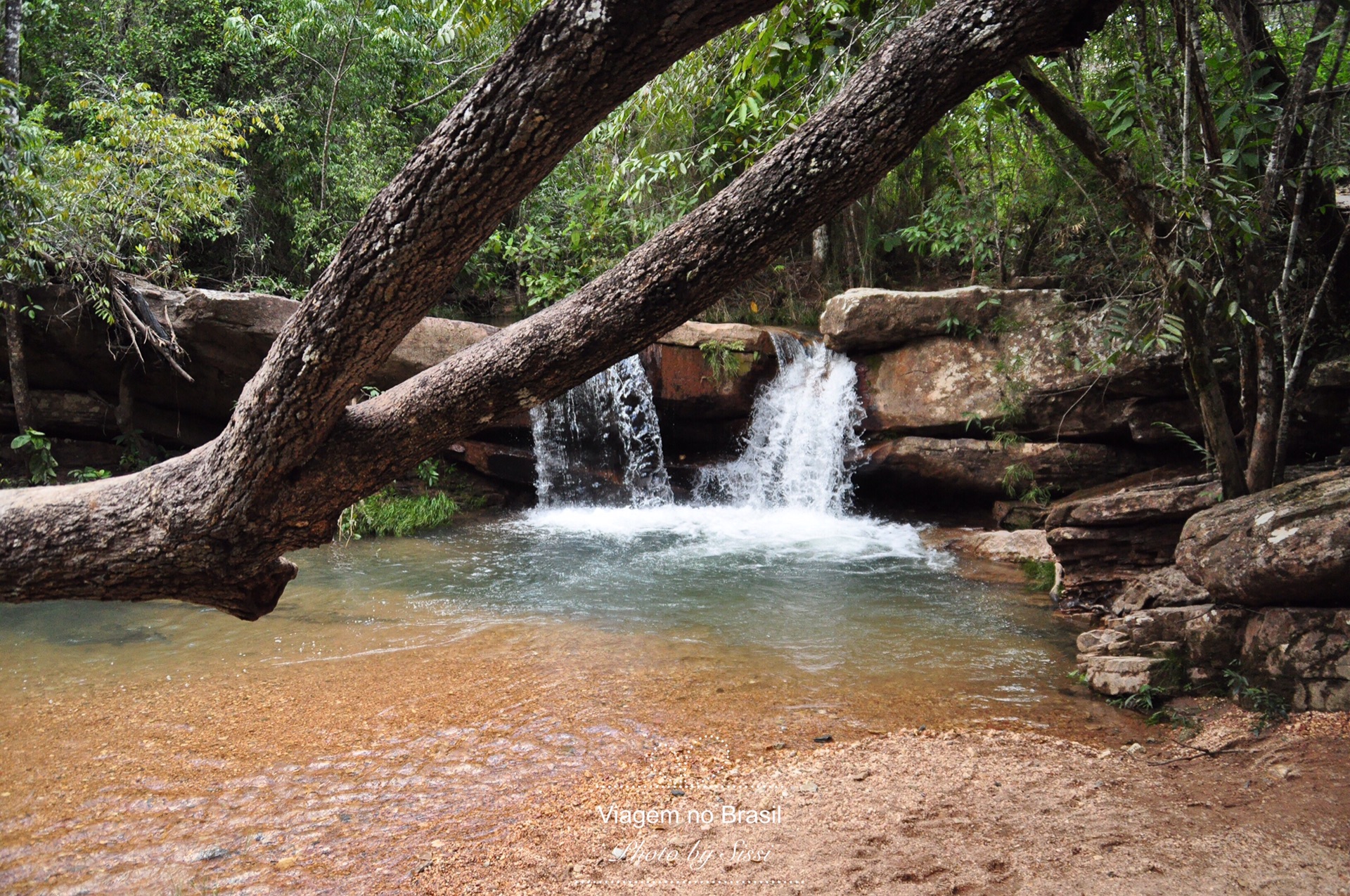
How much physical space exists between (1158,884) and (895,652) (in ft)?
9.57

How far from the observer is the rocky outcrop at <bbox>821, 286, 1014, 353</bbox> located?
9.20m

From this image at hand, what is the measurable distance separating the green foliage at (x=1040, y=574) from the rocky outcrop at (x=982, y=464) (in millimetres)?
1567

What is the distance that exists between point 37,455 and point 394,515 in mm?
3866

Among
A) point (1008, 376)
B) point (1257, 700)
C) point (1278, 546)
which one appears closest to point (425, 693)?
point (1257, 700)

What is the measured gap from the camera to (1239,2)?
430 centimetres

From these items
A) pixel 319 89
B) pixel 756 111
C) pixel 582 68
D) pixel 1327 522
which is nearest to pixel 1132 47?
pixel 756 111

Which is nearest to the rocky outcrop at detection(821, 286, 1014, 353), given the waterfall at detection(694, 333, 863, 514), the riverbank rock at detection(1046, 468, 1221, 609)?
the waterfall at detection(694, 333, 863, 514)

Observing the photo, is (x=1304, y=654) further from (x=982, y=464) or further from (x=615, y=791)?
(x=982, y=464)

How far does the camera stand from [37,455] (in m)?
9.23

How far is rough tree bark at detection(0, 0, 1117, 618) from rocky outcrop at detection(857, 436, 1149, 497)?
24.2ft

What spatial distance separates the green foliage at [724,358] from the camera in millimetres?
10109

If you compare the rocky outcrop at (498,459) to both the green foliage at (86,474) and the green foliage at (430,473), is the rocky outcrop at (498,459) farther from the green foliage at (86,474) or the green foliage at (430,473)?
the green foliage at (86,474)

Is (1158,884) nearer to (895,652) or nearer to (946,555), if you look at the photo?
(895,652)

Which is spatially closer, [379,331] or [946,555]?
[379,331]
